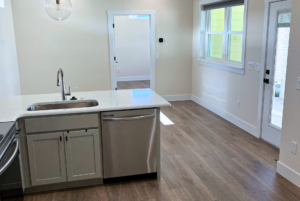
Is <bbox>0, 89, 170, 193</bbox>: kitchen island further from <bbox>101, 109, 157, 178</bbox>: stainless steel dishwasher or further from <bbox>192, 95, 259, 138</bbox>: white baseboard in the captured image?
<bbox>192, 95, 259, 138</bbox>: white baseboard

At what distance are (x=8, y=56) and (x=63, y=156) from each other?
10.4 ft

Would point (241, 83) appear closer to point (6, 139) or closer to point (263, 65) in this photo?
point (263, 65)

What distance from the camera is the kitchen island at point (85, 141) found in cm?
266

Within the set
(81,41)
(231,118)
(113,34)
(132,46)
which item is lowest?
(231,118)

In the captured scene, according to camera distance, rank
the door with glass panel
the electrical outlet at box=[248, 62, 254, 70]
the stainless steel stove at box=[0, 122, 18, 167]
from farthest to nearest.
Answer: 1. the electrical outlet at box=[248, 62, 254, 70]
2. the door with glass panel
3. the stainless steel stove at box=[0, 122, 18, 167]

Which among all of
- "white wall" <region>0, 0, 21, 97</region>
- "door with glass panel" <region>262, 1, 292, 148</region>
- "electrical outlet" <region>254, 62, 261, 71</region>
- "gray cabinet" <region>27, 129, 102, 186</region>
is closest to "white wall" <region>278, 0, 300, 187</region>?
"door with glass panel" <region>262, 1, 292, 148</region>

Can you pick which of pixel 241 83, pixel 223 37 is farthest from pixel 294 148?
pixel 223 37

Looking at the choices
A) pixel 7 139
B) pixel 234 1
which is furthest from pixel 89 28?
pixel 7 139

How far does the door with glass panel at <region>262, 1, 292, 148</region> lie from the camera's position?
3.57 meters

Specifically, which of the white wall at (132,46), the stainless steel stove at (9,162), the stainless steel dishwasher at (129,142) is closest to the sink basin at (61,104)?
the stainless steel dishwasher at (129,142)

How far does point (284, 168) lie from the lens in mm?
3053

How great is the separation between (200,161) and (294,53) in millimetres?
1622

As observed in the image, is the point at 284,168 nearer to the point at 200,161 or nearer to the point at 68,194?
the point at 200,161

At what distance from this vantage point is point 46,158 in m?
2.72
